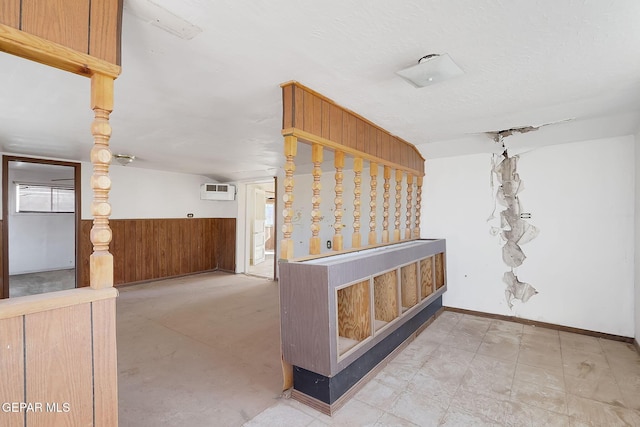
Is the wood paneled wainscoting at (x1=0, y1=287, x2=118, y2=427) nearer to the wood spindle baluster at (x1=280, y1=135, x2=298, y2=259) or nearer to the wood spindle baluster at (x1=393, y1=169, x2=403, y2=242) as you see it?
the wood spindle baluster at (x1=280, y1=135, x2=298, y2=259)

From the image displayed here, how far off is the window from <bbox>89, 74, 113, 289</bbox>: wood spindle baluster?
25.0 ft

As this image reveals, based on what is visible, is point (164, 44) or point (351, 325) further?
point (351, 325)

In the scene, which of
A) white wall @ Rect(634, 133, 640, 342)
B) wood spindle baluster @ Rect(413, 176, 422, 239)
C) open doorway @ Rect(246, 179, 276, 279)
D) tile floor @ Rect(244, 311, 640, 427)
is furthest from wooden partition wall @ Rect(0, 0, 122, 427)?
open doorway @ Rect(246, 179, 276, 279)

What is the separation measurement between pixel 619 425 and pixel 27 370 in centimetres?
300

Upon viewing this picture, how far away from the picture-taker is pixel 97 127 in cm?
122

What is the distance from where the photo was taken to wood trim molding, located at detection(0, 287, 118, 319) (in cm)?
101

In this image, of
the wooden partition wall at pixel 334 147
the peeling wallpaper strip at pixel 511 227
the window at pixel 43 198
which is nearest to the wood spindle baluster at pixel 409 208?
the wooden partition wall at pixel 334 147

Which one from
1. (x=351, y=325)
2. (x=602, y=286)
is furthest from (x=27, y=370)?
(x=602, y=286)

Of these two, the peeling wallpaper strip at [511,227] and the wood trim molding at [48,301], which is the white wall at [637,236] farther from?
the wood trim molding at [48,301]

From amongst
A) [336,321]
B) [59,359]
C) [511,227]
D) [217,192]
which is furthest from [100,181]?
[217,192]

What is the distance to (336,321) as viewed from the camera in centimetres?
200

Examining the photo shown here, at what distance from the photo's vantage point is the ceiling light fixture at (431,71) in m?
1.83

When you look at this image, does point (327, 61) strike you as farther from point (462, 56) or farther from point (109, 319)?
point (109, 319)

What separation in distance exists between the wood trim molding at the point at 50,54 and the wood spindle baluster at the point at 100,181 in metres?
Result: 0.04
